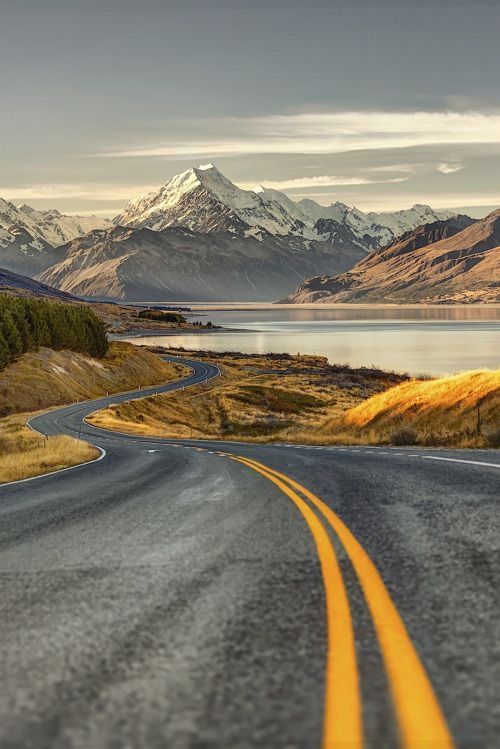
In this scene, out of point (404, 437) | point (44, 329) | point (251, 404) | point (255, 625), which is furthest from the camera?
point (44, 329)

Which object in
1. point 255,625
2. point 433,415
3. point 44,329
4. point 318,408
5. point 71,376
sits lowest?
point 318,408

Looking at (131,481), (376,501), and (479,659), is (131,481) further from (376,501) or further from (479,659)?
(479,659)

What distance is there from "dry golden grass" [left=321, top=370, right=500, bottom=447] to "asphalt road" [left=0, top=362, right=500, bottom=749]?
15.2m

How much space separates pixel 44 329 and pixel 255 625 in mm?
104580

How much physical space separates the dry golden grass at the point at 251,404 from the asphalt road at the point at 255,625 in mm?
44083

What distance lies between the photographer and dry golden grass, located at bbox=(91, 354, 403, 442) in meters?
68.2

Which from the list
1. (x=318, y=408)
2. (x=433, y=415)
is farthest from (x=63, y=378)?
(x=433, y=415)

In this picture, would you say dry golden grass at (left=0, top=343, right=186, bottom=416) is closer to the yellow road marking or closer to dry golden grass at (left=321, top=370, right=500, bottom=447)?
dry golden grass at (left=321, top=370, right=500, bottom=447)

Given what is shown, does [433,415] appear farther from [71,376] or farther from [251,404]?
[71,376]

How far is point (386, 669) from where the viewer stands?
147 inches

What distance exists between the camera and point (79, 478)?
601 inches

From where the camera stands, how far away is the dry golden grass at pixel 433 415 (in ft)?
85.8

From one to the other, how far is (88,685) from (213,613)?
125 cm

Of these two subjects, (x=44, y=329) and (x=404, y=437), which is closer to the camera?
(x=404, y=437)
